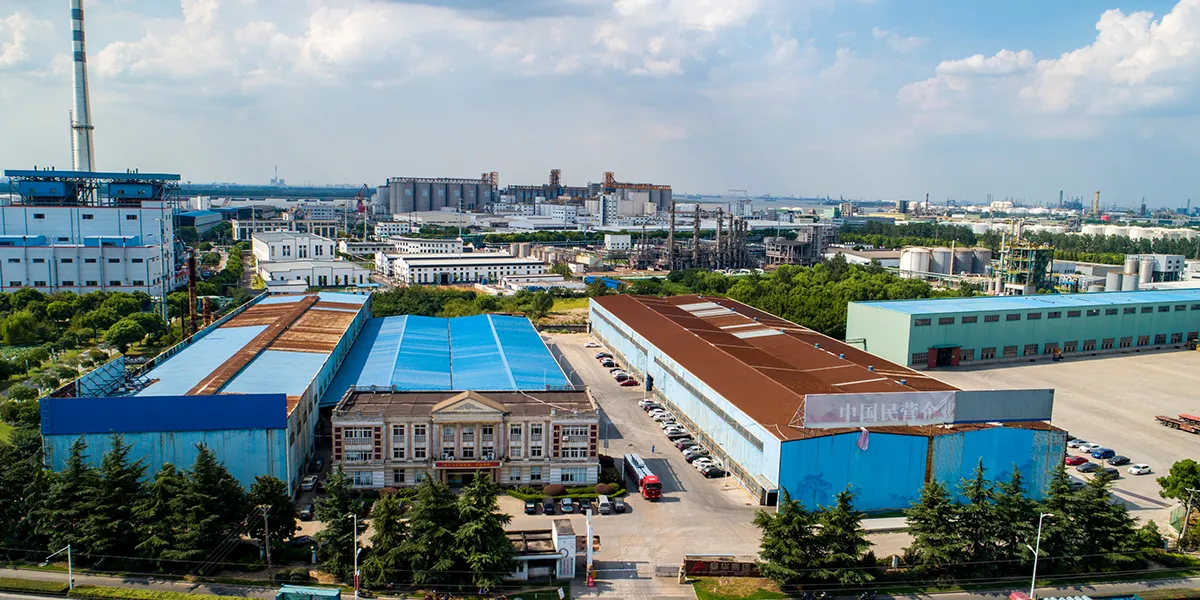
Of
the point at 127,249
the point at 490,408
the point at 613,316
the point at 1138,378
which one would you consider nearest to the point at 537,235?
the point at 127,249

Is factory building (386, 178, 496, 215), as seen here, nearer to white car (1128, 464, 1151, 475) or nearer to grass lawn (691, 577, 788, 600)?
white car (1128, 464, 1151, 475)

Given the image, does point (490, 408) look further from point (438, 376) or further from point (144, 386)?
point (144, 386)

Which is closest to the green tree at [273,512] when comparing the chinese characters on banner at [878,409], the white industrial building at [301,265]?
the chinese characters on banner at [878,409]

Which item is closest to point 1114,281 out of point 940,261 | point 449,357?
point 940,261

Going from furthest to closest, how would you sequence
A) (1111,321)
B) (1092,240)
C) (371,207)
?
(371,207) → (1092,240) → (1111,321)

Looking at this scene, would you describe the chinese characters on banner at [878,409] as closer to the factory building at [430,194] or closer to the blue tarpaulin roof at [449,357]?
the blue tarpaulin roof at [449,357]

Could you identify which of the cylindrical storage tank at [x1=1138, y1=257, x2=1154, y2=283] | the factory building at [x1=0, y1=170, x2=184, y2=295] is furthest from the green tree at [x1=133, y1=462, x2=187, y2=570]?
the cylindrical storage tank at [x1=1138, y1=257, x2=1154, y2=283]
